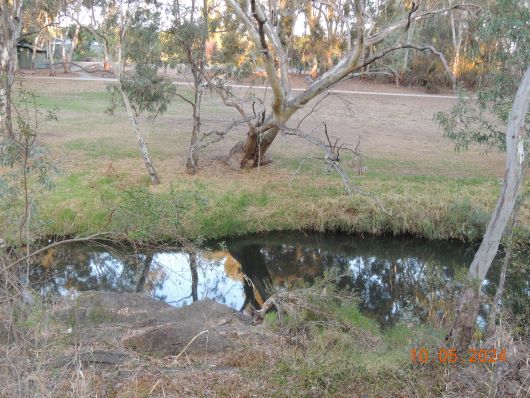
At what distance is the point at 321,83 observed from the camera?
13180 mm

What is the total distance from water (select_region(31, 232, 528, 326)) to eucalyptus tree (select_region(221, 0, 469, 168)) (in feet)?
9.49

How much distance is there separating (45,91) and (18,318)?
82.9 feet

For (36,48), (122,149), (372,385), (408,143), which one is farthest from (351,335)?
(36,48)

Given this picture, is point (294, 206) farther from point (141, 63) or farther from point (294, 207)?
point (141, 63)

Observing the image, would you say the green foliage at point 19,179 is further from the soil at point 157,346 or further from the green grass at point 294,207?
the green grass at point 294,207

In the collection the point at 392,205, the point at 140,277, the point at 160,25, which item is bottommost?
the point at 140,277

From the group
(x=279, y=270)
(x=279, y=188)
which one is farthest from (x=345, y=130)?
(x=279, y=270)

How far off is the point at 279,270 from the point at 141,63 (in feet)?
20.3

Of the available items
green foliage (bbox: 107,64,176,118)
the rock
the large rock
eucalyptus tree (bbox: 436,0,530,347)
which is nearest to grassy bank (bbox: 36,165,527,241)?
eucalyptus tree (bbox: 436,0,530,347)

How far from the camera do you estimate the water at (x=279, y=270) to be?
37.6 ft

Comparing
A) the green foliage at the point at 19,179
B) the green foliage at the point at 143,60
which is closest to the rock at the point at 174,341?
the green foliage at the point at 19,179

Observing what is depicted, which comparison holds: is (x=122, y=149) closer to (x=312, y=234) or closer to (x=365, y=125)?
(x=312, y=234)

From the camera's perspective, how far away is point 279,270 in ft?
44.5
